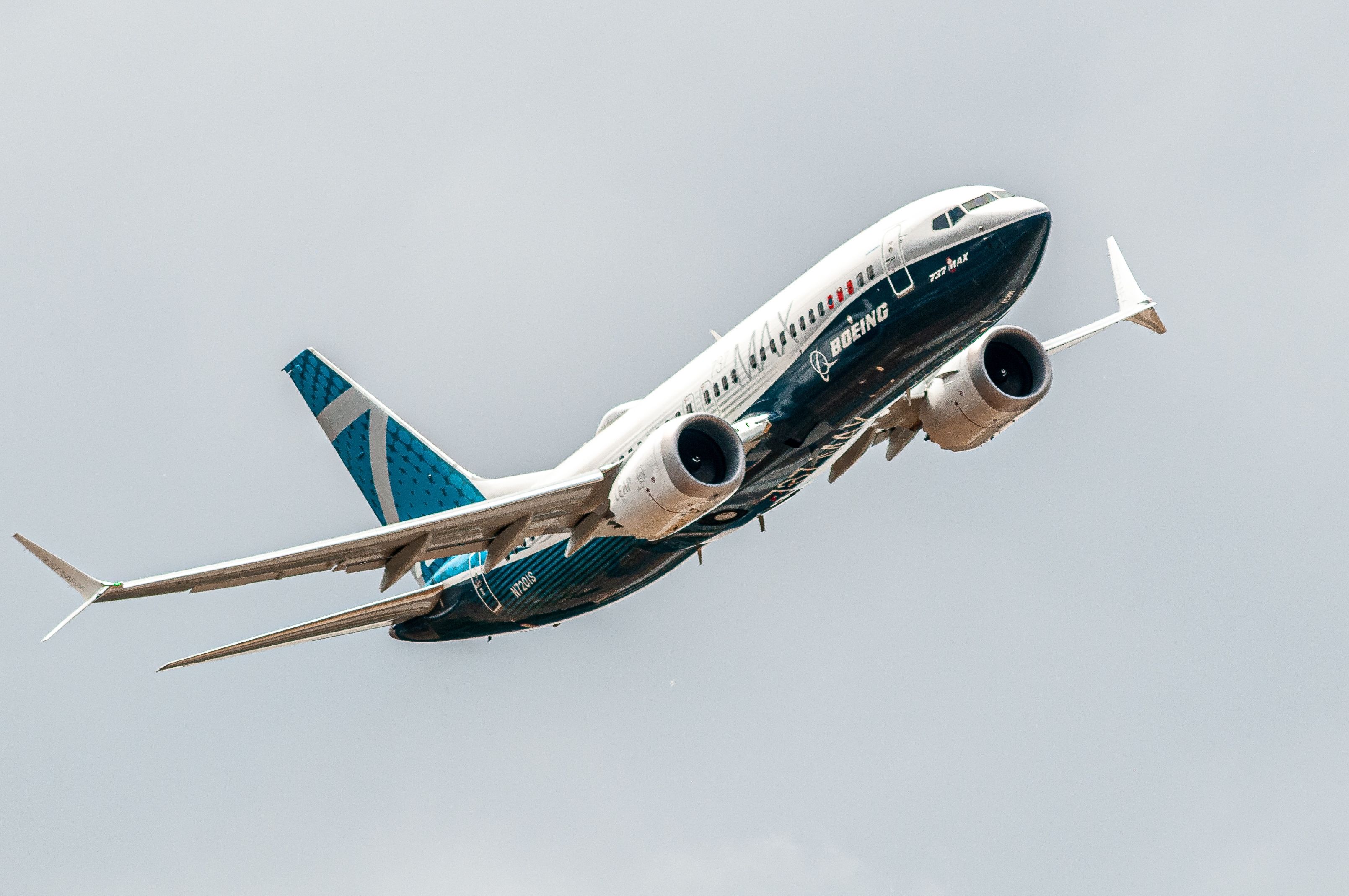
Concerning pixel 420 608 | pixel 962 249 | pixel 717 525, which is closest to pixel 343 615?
pixel 420 608

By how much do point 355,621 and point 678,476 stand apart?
1180cm

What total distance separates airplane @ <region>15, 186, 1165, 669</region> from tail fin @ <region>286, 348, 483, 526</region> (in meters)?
1.98

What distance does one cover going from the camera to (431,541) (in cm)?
3612

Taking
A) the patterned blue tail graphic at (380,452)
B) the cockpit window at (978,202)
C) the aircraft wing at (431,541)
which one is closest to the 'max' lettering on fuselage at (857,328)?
the cockpit window at (978,202)

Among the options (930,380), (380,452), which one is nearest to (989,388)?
(930,380)

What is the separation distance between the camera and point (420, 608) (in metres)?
41.9

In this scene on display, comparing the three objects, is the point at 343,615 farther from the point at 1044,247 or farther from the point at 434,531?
the point at 1044,247

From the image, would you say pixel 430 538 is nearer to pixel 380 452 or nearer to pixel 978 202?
pixel 380 452

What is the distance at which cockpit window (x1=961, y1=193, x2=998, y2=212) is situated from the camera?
3369 cm

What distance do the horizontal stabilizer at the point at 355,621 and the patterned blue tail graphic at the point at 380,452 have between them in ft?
4.83

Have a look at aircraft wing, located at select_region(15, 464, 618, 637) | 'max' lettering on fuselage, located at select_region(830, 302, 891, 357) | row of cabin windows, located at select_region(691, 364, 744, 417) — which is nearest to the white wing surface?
aircraft wing, located at select_region(15, 464, 618, 637)

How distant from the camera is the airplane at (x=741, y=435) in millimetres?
33531

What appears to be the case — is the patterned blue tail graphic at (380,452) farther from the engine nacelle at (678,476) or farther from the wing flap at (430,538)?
the engine nacelle at (678,476)

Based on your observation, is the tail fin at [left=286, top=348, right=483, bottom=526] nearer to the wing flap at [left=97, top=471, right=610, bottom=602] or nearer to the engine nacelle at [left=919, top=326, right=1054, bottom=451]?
the wing flap at [left=97, top=471, right=610, bottom=602]
